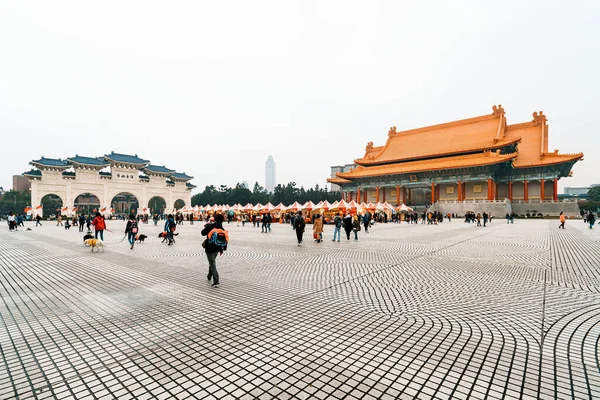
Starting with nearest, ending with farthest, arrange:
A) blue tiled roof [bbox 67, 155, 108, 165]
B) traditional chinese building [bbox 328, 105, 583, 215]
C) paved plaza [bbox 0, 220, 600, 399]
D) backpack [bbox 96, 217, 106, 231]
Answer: paved plaza [bbox 0, 220, 600, 399] < backpack [bbox 96, 217, 106, 231] < traditional chinese building [bbox 328, 105, 583, 215] < blue tiled roof [bbox 67, 155, 108, 165]

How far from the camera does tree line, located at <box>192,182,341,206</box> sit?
72.7 metres

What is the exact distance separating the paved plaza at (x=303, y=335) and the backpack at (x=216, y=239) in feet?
2.75

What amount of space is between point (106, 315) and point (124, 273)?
3.33 meters

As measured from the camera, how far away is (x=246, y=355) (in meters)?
3.22

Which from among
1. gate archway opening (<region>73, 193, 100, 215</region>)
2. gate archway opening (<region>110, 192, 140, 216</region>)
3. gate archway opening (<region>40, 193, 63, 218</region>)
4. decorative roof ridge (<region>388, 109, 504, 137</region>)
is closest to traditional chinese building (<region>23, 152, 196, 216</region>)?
gate archway opening (<region>40, 193, 63, 218</region>)

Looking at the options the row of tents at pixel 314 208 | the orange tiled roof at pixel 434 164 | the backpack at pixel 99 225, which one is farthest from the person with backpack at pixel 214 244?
the orange tiled roof at pixel 434 164

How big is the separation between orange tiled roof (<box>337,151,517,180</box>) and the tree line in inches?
782

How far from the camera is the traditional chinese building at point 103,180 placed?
5094cm

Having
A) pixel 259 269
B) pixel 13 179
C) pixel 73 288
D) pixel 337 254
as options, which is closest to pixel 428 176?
pixel 337 254

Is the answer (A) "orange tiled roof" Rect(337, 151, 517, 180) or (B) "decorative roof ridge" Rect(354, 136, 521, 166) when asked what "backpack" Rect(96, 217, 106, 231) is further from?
(B) "decorative roof ridge" Rect(354, 136, 521, 166)

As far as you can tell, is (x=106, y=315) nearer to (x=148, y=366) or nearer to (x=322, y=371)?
(x=148, y=366)

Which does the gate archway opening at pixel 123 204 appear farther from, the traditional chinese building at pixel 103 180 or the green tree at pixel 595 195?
the green tree at pixel 595 195

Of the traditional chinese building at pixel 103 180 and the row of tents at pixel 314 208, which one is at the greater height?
the traditional chinese building at pixel 103 180

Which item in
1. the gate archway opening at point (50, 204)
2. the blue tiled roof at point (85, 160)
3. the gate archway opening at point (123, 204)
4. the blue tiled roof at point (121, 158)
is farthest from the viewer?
the gate archway opening at point (123, 204)
